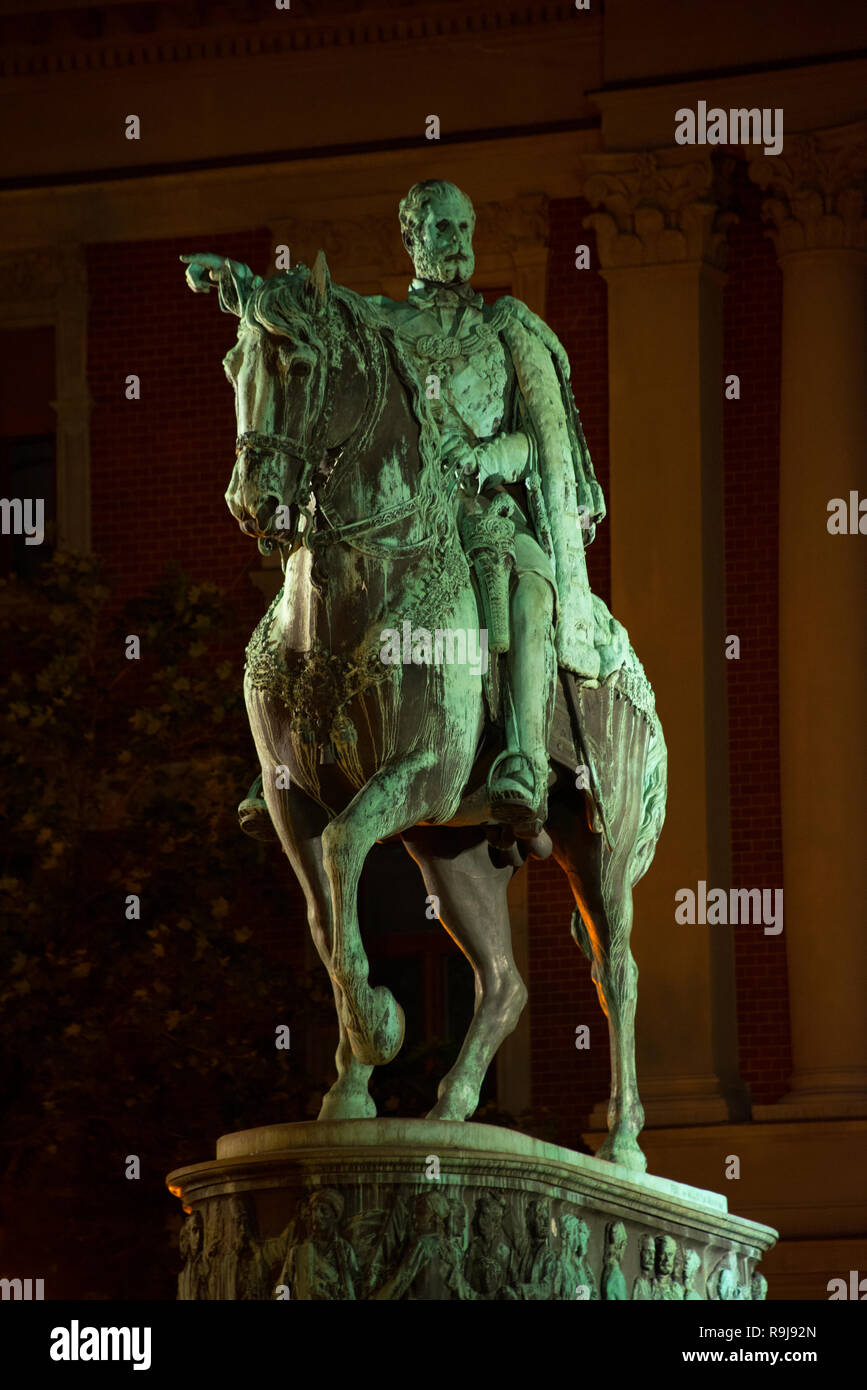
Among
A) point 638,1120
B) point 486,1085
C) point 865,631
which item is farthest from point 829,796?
point 638,1120

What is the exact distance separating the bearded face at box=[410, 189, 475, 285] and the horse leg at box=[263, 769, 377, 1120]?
6.39ft

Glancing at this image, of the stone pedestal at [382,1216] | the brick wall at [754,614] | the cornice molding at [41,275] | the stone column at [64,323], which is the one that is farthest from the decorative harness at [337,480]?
the cornice molding at [41,275]

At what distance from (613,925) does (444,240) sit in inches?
99.4

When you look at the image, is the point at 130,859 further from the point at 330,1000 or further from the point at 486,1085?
the point at 486,1085

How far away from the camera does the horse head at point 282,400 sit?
9.00m

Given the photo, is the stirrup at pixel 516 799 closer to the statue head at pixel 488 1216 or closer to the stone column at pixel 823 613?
the statue head at pixel 488 1216

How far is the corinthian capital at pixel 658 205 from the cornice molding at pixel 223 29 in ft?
4.07

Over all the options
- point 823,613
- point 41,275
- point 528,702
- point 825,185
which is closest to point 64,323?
point 41,275

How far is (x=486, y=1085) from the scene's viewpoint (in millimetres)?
19531

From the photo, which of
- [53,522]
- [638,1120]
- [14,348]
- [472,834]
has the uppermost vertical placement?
[14,348]

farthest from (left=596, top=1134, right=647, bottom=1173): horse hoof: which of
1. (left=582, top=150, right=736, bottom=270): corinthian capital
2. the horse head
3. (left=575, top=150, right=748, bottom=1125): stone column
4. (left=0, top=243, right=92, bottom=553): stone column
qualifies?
(left=0, top=243, right=92, bottom=553): stone column

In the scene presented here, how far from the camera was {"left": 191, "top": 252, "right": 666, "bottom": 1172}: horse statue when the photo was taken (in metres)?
9.12

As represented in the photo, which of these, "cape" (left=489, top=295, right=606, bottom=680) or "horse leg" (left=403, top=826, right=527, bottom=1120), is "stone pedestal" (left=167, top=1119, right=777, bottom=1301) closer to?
"horse leg" (left=403, top=826, right=527, bottom=1120)

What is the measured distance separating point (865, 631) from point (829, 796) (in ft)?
3.58
